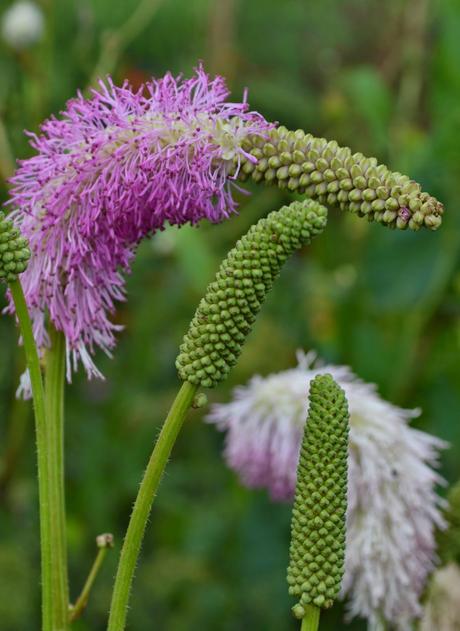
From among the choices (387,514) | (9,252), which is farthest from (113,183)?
(387,514)

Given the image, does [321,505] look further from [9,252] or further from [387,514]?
[387,514]

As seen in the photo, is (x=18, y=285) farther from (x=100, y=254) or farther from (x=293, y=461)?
(x=293, y=461)

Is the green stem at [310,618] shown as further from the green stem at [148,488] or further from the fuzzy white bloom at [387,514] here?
the fuzzy white bloom at [387,514]

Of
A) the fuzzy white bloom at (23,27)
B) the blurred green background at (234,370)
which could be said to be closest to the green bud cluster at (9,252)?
the blurred green background at (234,370)

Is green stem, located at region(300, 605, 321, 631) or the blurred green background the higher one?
the blurred green background

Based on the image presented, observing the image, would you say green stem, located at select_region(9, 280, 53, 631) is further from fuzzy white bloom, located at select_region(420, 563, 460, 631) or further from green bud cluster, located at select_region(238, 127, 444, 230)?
fuzzy white bloom, located at select_region(420, 563, 460, 631)

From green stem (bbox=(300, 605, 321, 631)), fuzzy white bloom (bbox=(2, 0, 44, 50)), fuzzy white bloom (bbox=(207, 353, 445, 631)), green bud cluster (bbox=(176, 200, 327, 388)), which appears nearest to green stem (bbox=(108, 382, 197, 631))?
green bud cluster (bbox=(176, 200, 327, 388))
